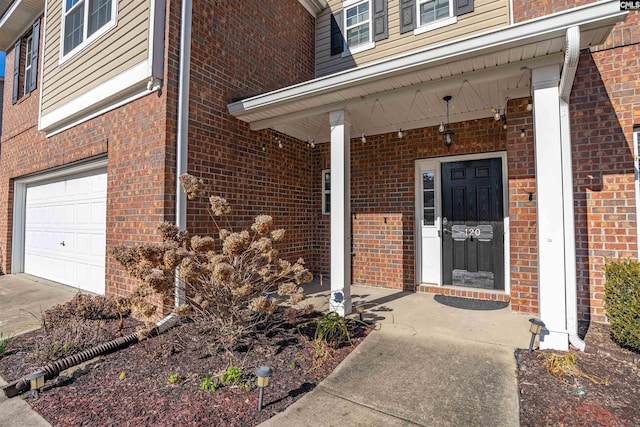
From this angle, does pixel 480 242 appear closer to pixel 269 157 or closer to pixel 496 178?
pixel 496 178

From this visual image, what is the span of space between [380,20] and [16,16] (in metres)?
8.34

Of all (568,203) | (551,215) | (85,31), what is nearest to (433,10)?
(568,203)

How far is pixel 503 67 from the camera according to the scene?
3.36 meters

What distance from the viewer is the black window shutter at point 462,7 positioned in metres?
5.36

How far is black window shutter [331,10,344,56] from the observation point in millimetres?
6842

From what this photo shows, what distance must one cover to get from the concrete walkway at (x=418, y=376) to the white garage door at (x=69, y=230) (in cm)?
111

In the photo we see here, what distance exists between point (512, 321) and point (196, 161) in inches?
179

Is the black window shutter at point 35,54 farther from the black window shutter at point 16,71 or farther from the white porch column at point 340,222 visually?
the white porch column at point 340,222

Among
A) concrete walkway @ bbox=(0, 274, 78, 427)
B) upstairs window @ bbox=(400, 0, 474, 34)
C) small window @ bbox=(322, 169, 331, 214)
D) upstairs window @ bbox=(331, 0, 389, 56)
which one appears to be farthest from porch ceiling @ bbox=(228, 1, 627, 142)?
concrete walkway @ bbox=(0, 274, 78, 427)

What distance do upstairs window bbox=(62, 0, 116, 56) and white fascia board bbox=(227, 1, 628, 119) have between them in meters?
2.96

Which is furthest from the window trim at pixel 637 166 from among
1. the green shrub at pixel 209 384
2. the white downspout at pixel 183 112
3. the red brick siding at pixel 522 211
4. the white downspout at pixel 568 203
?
the white downspout at pixel 183 112

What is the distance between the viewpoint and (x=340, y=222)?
416 centimetres

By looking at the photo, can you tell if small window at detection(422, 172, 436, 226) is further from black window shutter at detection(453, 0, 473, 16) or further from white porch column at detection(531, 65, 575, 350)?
black window shutter at detection(453, 0, 473, 16)

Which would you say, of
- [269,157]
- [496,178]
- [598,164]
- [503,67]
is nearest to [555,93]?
[503,67]
